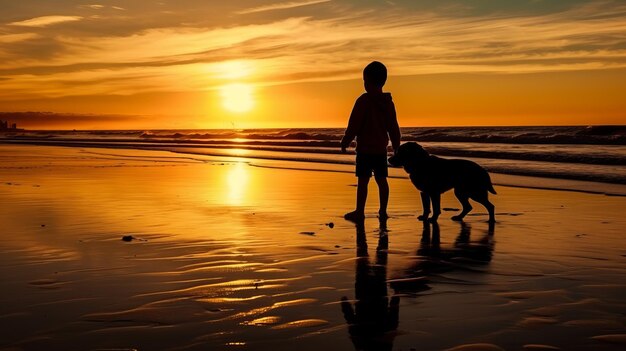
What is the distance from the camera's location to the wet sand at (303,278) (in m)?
3.20

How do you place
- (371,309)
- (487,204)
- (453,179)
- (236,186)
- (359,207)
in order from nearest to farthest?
1. (371,309)
2. (487,204)
3. (359,207)
4. (453,179)
5. (236,186)

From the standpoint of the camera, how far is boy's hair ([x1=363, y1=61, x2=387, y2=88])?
8258 millimetres

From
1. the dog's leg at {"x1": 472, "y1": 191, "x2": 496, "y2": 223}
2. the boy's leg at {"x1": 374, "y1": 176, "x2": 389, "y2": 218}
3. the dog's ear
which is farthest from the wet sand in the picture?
the dog's ear

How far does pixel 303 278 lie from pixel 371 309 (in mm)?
922

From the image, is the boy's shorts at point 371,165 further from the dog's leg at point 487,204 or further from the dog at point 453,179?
the dog's leg at point 487,204

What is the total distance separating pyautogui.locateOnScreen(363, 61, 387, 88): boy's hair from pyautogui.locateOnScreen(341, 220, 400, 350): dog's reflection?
3.61 m

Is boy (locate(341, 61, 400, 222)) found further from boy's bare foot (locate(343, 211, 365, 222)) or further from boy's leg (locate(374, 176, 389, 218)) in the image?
boy's bare foot (locate(343, 211, 365, 222))

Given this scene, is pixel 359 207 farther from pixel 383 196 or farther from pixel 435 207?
pixel 435 207

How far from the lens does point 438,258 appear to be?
5.41m

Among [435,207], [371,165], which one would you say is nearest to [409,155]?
[371,165]

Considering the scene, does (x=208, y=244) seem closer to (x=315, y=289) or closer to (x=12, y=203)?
(x=315, y=289)

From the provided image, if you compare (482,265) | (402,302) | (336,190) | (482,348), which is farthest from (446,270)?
(336,190)

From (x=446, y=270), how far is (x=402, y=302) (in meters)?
1.14

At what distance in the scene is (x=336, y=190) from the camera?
11.8 m
